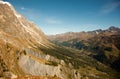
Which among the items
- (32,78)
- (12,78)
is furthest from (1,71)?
(32,78)

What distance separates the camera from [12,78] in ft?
553

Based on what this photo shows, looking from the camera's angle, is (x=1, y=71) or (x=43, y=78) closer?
(x=43, y=78)

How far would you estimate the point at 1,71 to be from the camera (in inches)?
7643

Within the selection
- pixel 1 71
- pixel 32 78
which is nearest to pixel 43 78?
pixel 32 78

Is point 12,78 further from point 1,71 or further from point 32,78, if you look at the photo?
point 1,71

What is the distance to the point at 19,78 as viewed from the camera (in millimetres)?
164375

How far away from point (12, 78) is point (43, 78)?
28.8 meters

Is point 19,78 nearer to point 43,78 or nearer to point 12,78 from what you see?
point 12,78

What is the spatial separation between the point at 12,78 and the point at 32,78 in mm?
19670

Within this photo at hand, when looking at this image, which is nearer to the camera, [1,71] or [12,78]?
[12,78]

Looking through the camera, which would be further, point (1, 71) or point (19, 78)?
point (1, 71)

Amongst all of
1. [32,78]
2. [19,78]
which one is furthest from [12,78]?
[32,78]

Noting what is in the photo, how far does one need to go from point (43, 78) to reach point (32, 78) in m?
9.64

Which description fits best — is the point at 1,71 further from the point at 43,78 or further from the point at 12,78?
the point at 43,78
